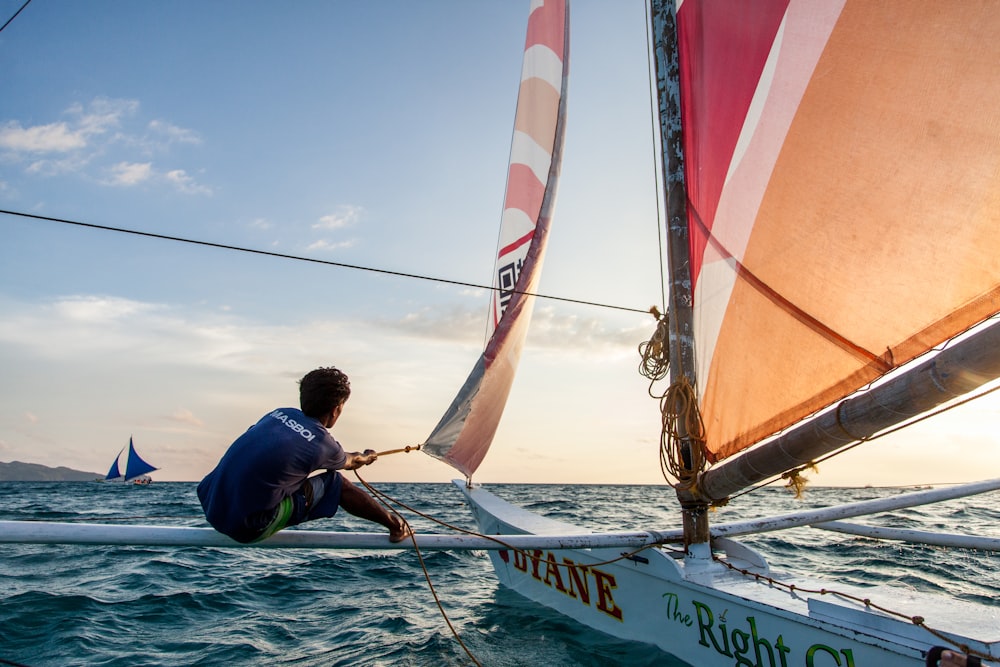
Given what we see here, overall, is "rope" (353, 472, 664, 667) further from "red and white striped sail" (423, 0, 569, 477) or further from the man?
"red and white striped sail" (423, 0, 569, 477)

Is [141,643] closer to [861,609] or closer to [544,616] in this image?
[544,616]

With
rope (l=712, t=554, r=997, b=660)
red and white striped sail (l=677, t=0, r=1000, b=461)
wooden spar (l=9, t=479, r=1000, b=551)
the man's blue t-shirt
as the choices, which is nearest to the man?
the man's blue t-shirt

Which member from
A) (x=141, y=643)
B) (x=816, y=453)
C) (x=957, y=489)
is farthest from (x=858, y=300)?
(x=141, y=643)

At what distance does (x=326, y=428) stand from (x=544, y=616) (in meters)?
3.39

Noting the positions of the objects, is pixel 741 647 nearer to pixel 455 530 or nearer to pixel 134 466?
pixel 455 530

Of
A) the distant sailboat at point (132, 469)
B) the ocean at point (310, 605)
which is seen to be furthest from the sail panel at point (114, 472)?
the ocean at point (310, 605)

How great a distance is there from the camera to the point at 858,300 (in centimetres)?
299

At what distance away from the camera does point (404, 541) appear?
3189 millimetres

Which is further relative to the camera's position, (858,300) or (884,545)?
(884,545)

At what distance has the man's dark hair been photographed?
9.84 feet

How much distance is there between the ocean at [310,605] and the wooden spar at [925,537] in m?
2.21

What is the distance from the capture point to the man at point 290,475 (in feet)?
8.87

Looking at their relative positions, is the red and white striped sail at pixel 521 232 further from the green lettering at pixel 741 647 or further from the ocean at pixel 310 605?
the green lettering at pixel 741 647

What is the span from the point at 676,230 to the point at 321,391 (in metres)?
2.77
